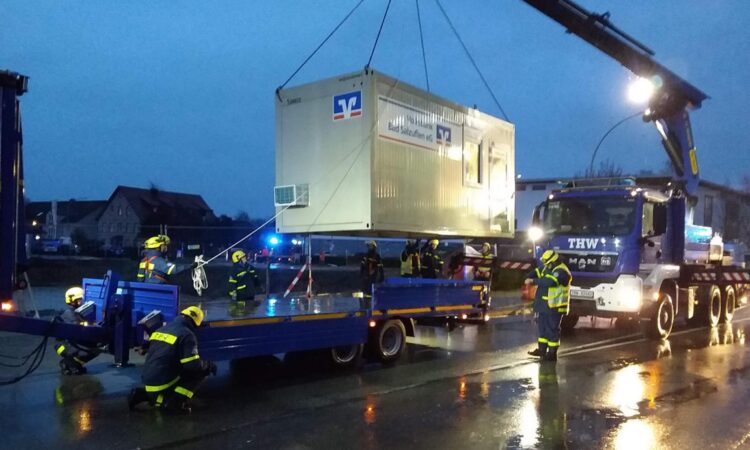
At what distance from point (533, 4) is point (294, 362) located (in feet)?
29.0

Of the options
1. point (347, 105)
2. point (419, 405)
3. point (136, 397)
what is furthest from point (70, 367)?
point (347, 105)

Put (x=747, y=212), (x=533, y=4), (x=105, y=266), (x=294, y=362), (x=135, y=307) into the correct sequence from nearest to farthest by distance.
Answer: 1. (x=135, y=307)
2. (x=294, y=362)
3. (x=533, y=4)
4. (x=105, y=266)
5. (x=747, y=212)

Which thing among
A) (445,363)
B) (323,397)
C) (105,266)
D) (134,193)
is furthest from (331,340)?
(134,193)

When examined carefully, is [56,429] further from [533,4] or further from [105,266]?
[105,266]

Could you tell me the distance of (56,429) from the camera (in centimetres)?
605

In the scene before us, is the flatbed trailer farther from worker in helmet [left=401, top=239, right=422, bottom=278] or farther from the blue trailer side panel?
worker in helmet [left=401, top=239, right=422, bottom=278]

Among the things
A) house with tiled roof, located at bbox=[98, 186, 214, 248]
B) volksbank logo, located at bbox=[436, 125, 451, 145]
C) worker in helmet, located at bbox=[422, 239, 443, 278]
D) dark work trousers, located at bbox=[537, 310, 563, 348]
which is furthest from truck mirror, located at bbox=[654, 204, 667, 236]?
house with tiled roof, located at bbox=[98, 186, 214, 248]

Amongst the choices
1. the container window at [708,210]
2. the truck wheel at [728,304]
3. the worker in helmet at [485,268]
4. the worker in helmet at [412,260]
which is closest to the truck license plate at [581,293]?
the worker in helmet at [412,260]

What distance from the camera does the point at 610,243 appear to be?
A: 1205cm

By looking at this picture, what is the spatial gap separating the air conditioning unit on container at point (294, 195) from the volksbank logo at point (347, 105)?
1162 millimetres

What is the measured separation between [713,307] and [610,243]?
201 inches

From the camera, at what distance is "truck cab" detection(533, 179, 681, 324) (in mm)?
11891

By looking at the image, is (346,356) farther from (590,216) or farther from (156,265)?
(590,216)

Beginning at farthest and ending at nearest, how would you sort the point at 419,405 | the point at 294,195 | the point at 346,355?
the point at 294,195, the point at 346,355, the point at 419,405
